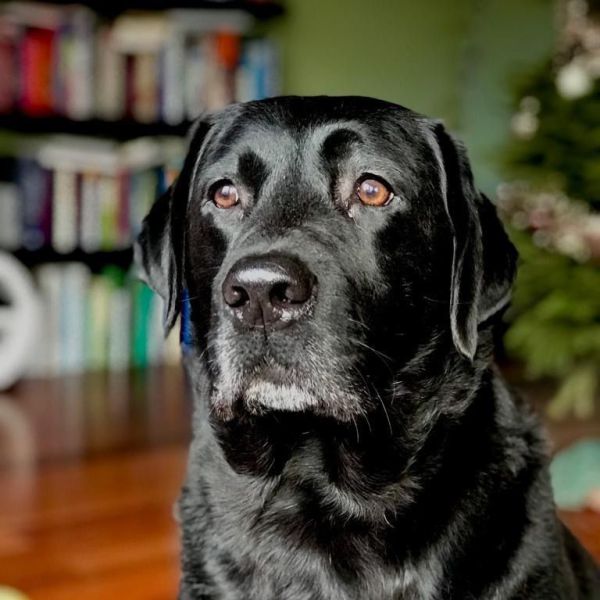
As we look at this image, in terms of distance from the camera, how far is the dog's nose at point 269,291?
126 cm

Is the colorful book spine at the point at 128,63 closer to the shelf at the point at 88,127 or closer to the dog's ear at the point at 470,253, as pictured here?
the shelf at the point at 88,127

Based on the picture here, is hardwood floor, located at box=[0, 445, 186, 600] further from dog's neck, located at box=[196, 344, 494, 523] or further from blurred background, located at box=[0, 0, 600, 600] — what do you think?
dog's neck, located at box=[196, 344, 494, 523]

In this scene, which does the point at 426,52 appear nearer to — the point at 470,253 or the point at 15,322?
the point at 15,322

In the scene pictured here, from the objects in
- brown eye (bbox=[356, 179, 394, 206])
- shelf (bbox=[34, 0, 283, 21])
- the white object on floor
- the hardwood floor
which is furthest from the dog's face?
shelf (bbox=[34, 0, 283, 21])

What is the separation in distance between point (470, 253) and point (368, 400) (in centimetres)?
26

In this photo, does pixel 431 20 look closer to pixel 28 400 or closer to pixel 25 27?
pixel 25 27

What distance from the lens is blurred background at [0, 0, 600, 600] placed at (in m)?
2.78

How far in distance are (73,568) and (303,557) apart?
1.06 meters

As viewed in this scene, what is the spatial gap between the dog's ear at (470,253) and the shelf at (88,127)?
9.52 ft

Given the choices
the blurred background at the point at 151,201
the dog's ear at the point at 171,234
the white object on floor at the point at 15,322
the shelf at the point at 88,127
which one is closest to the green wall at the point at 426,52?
the blurred background at the point at 151,201

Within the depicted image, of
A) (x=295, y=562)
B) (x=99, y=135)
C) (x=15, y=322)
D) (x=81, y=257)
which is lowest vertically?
(x=15, y=322)

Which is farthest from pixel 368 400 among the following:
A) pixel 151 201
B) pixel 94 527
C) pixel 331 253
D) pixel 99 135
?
pixel 99 135

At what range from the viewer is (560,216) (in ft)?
9.96

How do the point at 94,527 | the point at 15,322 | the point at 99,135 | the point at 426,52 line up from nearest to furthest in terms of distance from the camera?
the point at 94,527 → the point at 15,322 → the point at 99,135 → the point at 426,52
